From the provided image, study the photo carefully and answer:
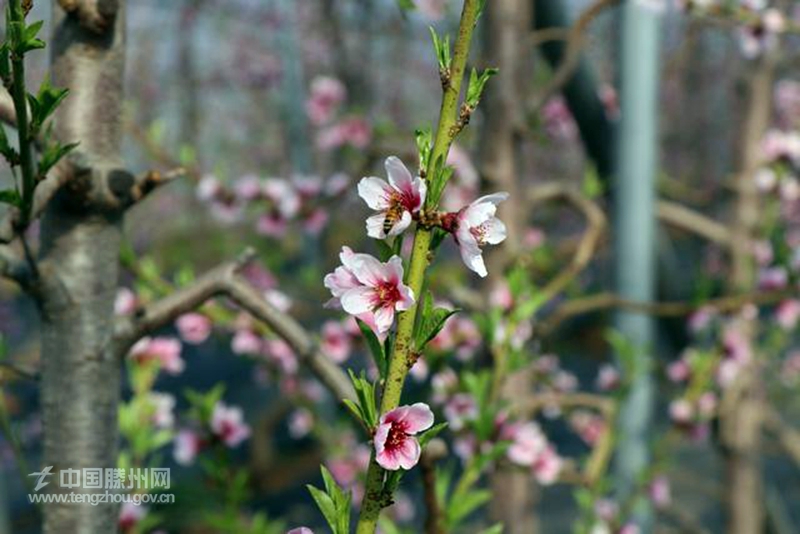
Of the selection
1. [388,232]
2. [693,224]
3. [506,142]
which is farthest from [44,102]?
[693,224]

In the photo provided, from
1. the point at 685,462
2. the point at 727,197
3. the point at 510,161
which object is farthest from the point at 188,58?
the point at 510,161

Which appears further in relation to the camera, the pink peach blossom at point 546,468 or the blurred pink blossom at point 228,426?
the pink peach blossom at point 546,468

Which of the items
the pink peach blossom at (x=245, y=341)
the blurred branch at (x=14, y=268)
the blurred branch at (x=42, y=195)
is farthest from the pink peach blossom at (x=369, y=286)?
the pink peach blossom at (x=245, y=341)

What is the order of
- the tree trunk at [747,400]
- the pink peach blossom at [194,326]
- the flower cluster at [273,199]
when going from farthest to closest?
the tree trunk at [747,400]
the flower cluster at [273,199]
the pink peach blossom at [194,326]

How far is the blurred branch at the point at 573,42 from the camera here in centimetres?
201

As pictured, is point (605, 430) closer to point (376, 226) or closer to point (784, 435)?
point (784, 435)

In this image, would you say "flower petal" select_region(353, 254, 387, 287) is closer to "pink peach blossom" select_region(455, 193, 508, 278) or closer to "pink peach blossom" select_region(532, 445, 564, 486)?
"pink peach blossom" select_region(455, 193, 508, 278)

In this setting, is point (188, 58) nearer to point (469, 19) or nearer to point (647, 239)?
point (647, 239)

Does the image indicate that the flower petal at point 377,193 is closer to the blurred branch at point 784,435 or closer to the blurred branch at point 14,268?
the blurred branch at point 14,268

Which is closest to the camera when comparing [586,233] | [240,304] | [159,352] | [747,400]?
[240,304]

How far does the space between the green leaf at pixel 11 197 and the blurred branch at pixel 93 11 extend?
0.33 m

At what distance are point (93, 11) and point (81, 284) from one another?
1.20 feet

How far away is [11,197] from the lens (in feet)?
2.83

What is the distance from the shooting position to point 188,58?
49.1 feet
